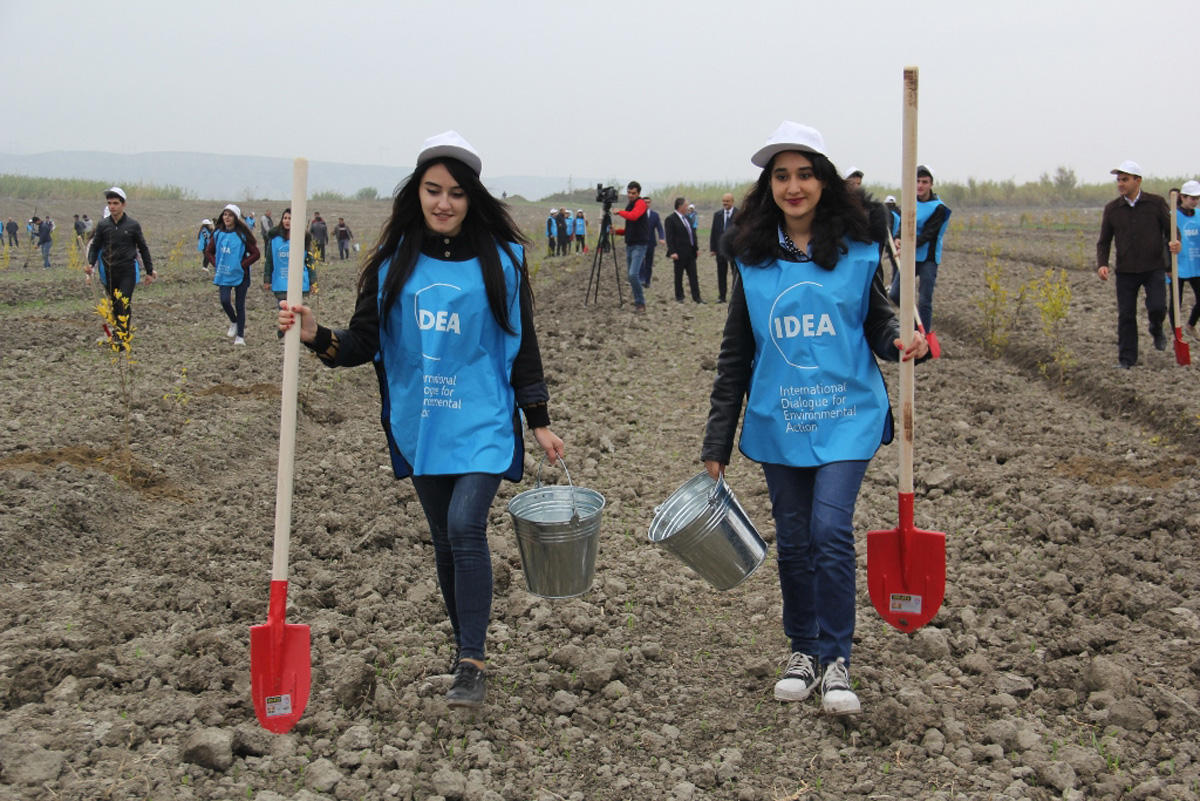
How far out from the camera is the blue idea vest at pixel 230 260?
437 inches

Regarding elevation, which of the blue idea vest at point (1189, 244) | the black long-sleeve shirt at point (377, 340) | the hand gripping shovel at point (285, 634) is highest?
the blue idea vest at point (1189, 244)

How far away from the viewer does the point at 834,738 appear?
3.20m

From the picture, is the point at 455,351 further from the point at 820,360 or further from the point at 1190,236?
the point at 1190,236

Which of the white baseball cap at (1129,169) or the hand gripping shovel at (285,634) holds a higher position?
the white baseball cap at (1129,169)

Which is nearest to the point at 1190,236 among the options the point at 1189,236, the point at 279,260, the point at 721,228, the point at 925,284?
the point at 1189,236

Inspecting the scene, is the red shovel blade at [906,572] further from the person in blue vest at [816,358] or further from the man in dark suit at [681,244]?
the man in dark suit at [681,244]

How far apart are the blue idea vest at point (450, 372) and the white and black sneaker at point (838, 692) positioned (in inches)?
45.2

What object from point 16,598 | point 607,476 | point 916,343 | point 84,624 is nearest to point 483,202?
point 916,343

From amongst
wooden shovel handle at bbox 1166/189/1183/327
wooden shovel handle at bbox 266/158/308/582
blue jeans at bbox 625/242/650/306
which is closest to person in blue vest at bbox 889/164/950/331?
wooden shovel handle at bbox 1166/189/1183/327

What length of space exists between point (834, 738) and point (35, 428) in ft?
19.3

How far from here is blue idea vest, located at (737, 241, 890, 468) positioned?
3152 mm

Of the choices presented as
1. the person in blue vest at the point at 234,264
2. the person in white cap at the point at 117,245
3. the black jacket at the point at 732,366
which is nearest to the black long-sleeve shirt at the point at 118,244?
the person in white cap at the point at 117,245

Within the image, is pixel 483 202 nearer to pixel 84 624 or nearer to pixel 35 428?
pixel 84 624

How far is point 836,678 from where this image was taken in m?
3.20
